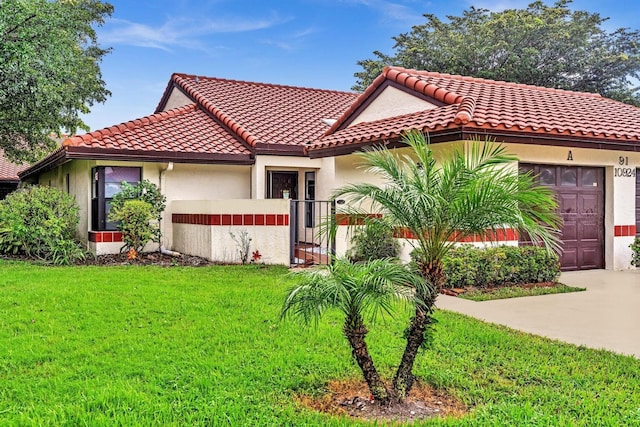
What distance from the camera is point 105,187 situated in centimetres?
1474

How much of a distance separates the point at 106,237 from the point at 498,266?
9.78 m

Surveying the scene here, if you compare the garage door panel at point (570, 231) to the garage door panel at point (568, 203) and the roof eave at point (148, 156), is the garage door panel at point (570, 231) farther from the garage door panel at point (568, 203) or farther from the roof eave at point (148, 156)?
the roof eave at point (148, 156)

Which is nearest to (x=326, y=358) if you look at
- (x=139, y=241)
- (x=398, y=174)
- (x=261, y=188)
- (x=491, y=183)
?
(x=398, y=174)

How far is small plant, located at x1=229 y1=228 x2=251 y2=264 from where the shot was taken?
13.2 meters

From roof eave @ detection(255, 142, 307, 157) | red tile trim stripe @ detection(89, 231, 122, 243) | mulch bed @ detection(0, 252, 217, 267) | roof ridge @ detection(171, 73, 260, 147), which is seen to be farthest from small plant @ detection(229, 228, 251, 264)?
red tile trim stripe @ detection(89, 231, 122, 243)

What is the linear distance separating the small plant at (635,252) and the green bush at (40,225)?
12.9 meters

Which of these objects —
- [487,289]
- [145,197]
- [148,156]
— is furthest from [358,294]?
[148,156]

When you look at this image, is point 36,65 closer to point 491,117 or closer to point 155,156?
point 155,156

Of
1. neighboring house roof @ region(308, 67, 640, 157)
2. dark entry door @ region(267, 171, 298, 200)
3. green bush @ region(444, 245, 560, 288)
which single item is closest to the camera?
green bush @ region(444, 245, 560, 288)

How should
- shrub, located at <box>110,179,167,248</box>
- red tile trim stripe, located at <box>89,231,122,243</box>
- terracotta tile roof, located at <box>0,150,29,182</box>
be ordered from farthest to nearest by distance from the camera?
terracotta tile roof, located at <box>0,150,29,182</box> < red tile trim stripe, located at <box>89,231,122,243</box> < shrub, located at <box>110,179,167,248</box>

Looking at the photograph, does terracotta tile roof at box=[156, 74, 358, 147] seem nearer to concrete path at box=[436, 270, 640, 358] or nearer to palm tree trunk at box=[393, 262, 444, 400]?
concrete path at box=[436, 270, 640, 358]

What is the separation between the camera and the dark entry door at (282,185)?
16836 mm

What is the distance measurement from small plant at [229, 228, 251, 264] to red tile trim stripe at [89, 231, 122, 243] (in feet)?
11.4

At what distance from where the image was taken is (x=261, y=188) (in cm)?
1596
